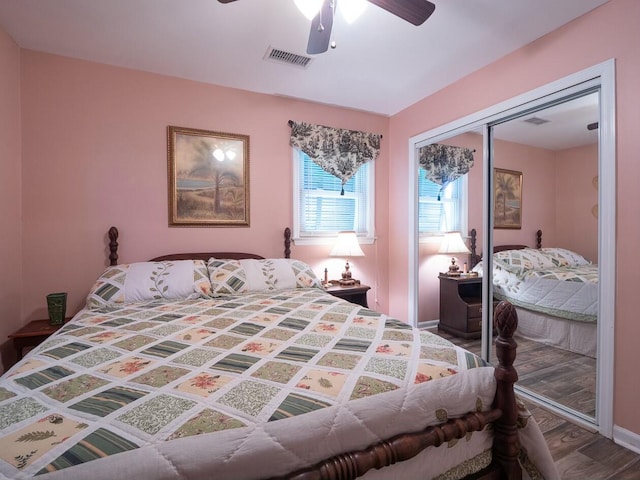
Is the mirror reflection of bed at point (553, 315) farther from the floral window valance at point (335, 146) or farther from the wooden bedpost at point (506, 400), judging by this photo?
the floral window valance at point (335, 146)

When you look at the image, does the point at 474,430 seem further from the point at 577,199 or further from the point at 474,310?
the point at 474,310

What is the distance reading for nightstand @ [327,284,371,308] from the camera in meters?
3.12

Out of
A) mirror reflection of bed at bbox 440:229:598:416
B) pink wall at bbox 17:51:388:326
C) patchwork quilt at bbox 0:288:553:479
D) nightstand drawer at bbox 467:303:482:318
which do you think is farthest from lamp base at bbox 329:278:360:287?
patchwork quilt at bbox 0:288:553:479

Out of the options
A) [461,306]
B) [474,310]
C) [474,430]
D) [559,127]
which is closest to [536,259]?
[474,310]

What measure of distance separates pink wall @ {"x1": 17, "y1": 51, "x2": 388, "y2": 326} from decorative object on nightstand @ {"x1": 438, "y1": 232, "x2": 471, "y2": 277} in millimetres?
1726

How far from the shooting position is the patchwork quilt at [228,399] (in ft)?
2.47

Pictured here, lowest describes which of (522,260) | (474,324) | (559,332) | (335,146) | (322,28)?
(474,324)

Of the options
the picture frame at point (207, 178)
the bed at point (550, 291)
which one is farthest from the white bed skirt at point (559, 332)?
the picture frame at point (207, 178)

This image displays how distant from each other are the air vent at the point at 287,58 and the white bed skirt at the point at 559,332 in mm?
2676

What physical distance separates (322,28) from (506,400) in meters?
1.95

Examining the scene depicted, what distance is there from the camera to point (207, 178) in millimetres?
2990

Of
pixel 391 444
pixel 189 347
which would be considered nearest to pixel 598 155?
pixel 391 444

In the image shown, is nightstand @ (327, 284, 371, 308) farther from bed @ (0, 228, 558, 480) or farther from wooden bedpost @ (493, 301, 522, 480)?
wooden bedpost @ (493, 301, 522, 480)

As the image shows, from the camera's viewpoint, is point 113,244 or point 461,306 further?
point 461,306
